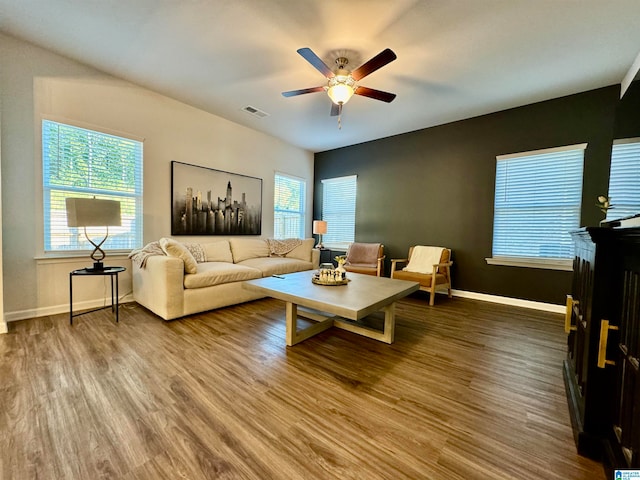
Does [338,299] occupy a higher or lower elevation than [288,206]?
lower

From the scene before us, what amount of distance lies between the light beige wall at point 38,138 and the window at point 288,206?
1837 mm

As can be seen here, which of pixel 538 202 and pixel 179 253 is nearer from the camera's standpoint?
pixel 179 253

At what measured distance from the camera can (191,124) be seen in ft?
12.8

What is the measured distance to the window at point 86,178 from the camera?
9.32 feet

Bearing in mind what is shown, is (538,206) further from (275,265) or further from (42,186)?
(42,186)

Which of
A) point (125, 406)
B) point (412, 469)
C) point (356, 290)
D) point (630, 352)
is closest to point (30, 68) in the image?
point (125, 406)

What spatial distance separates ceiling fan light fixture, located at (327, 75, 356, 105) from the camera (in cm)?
245

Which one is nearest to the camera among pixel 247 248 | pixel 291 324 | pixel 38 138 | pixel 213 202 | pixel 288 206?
pixel 291 324

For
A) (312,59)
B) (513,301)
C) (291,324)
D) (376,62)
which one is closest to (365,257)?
(513,301)

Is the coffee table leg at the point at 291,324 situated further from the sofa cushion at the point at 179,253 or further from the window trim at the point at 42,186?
the window trim at the point at 42,186

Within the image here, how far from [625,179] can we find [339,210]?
13.5 ft

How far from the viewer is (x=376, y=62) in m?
2.13

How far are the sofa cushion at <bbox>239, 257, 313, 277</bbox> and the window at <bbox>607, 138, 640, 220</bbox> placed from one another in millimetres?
3598

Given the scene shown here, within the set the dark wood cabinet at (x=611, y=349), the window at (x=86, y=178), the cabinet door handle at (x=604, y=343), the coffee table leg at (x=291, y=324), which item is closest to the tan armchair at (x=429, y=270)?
the coffee table leg at (x=291, y=324)
